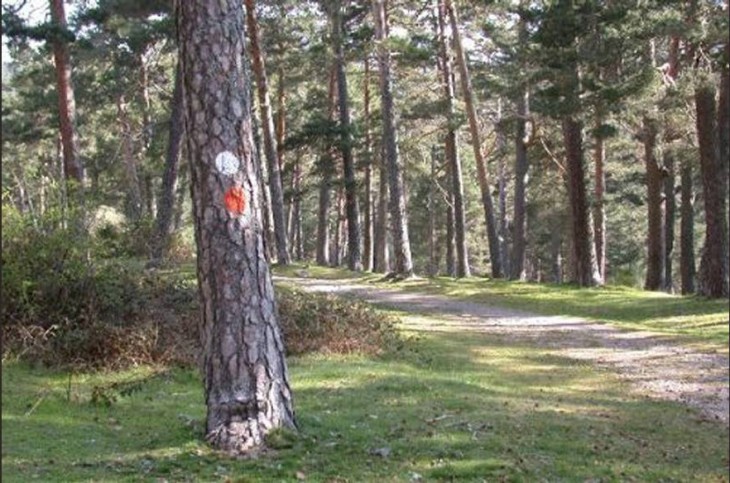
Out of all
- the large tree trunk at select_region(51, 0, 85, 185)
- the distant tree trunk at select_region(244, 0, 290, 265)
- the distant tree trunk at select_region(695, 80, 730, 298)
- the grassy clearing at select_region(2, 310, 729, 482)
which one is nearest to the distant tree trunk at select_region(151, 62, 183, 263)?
the large tree trunk at select_region(51, 0, 85, 185)

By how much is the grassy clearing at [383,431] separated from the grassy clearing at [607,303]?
111 cm

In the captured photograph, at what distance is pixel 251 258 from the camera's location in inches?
264

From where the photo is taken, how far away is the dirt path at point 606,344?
857cm

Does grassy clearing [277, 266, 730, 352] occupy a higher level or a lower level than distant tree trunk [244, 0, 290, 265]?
lower

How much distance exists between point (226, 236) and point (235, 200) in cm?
31

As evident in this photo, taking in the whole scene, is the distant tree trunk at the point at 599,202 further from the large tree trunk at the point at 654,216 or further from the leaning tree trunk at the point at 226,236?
the leaning tree trunk at the point at 226,236

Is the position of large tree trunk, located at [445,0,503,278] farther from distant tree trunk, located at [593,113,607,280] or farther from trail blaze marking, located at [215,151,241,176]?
trail blaze marking, located at [215,151,241,176]

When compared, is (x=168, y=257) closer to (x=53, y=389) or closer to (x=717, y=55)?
(x=53, y=389)

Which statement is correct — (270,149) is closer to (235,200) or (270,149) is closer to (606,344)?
(606,344)

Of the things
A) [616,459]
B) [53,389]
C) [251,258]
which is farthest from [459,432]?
[53,389]

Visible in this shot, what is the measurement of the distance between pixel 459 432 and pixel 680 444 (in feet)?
6.67

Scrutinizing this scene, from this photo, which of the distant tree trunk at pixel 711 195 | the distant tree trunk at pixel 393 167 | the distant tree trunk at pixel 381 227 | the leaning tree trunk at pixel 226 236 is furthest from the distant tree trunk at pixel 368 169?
the leaning tree trunk at pixel 226 236

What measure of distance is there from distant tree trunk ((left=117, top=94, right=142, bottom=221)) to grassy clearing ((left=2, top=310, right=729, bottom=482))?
16.7 m

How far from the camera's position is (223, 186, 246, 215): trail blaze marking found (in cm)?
662
